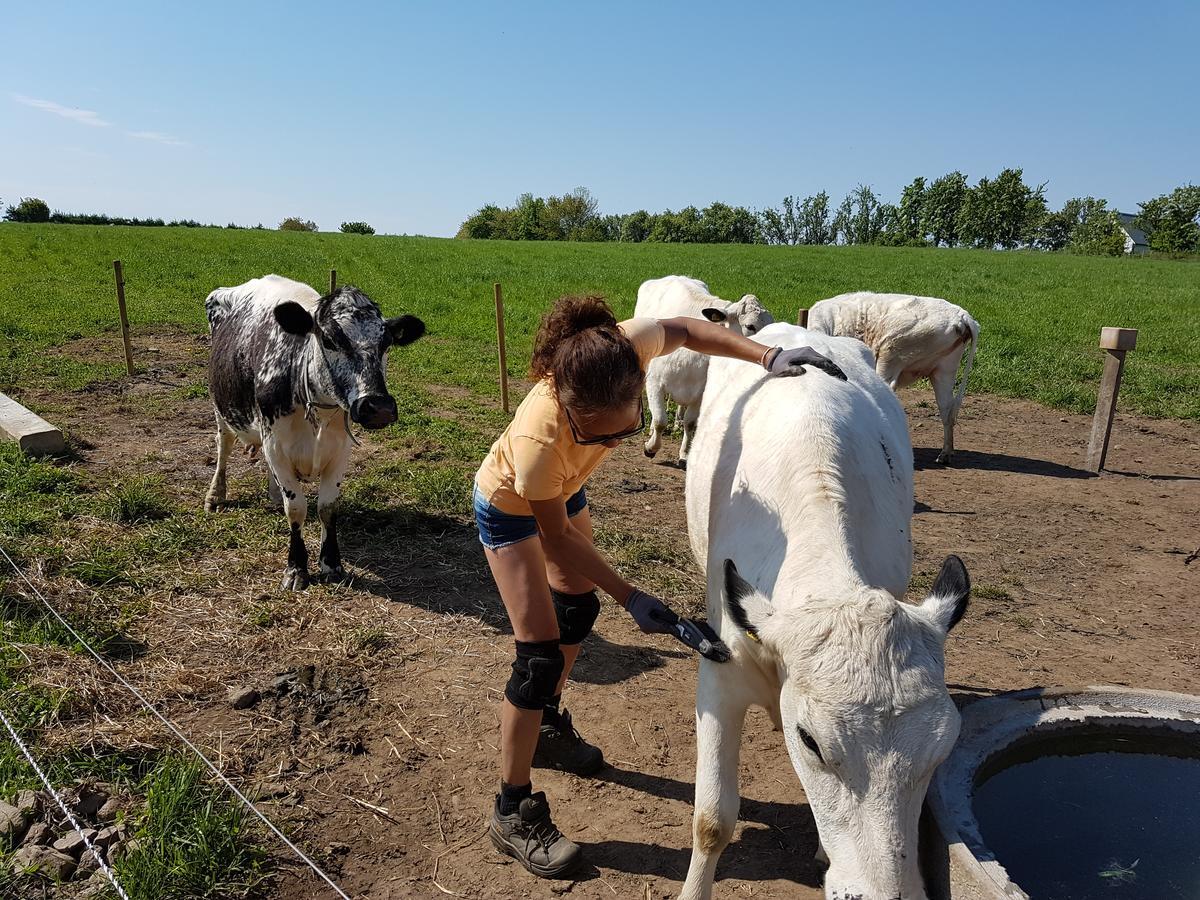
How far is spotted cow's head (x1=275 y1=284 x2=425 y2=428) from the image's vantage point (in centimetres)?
460

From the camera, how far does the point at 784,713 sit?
2.20 meters

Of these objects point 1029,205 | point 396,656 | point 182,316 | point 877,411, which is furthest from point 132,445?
point 1029,205

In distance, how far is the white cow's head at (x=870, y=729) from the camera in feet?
6.25

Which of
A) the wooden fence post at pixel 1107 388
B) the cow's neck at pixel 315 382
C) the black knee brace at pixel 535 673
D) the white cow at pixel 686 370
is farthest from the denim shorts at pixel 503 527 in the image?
the wooden fence post at pixel 1107 388

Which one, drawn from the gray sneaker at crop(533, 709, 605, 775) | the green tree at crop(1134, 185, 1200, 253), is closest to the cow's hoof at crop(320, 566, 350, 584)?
the gray sneaker at crop(533, 709, 605, 775)

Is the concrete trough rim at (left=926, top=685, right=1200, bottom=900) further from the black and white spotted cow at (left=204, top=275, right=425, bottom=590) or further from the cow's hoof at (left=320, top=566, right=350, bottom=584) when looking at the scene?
the cow's hoof at (left=320, top=566, right=350, bottom=584)

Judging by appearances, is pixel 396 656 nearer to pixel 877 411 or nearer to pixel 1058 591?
pixel 877 411

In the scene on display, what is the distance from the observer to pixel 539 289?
23047mm

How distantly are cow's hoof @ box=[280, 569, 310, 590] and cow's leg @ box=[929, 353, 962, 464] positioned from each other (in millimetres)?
7022

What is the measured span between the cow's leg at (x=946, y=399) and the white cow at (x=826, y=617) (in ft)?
19.0

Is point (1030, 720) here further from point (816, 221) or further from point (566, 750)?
point (816, 221)

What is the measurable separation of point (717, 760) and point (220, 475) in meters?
5.27

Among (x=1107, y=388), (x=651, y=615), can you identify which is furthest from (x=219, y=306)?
(x=1107, y=388)

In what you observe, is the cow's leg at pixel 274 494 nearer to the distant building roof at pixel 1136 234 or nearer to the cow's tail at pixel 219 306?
the cow's tail at pixel 219 306
